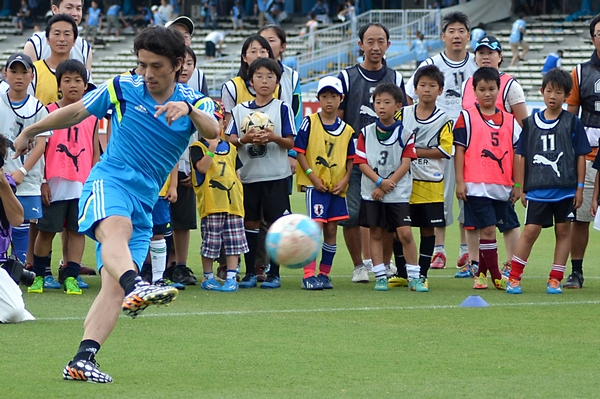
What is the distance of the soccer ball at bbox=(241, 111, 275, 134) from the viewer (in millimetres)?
9711

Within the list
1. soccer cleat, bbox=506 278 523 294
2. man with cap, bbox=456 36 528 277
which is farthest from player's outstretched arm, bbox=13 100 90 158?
man with cap, bbox=456 36 528 277

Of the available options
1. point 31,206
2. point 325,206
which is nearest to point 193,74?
point 325,206

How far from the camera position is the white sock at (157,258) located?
9523 millimetres

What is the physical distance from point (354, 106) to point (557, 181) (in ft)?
7.60

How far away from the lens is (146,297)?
5.20 metres

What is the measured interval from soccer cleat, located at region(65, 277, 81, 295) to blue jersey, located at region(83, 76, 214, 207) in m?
3.53

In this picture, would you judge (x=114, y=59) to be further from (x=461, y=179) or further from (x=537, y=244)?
(x=461, y=179)

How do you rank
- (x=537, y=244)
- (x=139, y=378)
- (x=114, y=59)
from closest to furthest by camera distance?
(x=139, y=378), (x=537, y=244), (x=114, y=59)

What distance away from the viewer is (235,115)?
9.99 metres

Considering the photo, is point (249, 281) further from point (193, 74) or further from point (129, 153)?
point (129, 153)

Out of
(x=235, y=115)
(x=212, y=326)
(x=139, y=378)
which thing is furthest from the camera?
(x=235, y=115)

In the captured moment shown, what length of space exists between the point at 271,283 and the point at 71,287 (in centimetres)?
193

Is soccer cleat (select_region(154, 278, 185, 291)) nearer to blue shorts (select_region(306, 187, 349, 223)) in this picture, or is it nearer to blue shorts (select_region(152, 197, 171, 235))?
blue shorts (select_region(152, 197, 171, 235))

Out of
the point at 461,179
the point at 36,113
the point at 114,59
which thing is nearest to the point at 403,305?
the point at 461,179
